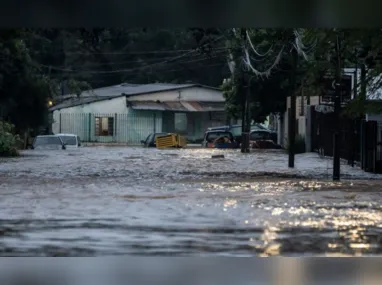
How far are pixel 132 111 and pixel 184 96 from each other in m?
4.52

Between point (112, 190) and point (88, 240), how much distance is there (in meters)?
7.84

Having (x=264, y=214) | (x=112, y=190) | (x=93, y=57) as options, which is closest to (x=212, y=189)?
(x=112, y=190)

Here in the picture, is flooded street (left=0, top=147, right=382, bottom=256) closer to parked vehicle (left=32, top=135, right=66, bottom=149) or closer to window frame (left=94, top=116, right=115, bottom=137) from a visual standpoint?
parked vehicle (left=32, top=135, right=66, bottom=149)

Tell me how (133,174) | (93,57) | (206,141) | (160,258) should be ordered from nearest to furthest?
(160,258), (133,174), (206,141), (93,57)

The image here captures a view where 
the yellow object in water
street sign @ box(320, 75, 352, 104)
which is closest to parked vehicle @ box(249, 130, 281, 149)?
the yellow object in water

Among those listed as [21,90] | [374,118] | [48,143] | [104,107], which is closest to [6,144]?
[21,90]

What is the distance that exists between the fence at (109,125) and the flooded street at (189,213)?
4214 centimetres

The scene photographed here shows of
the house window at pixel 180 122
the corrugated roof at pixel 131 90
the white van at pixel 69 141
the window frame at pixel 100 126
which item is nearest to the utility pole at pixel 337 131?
the white van at pixel 69 141

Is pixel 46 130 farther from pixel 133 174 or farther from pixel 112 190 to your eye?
pixel 112 190

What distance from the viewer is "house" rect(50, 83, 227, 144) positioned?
68.2 metres

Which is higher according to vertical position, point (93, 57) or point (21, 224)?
point (93, 57)

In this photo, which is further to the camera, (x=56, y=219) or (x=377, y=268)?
(x=56, y=219)

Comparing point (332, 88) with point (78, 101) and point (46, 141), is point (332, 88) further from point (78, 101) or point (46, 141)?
point (78, 101)

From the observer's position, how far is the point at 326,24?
10.5m
